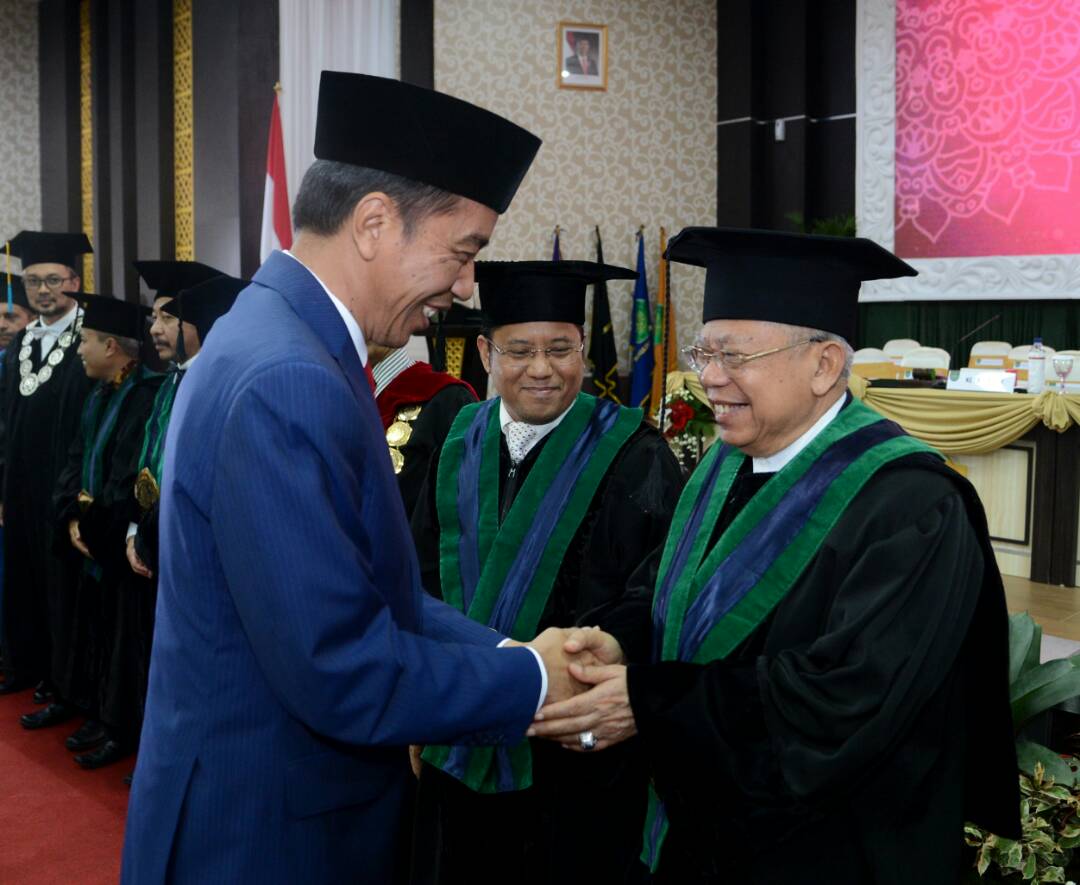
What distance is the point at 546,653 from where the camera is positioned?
1805mm

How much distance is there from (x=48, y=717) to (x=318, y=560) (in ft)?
14.3

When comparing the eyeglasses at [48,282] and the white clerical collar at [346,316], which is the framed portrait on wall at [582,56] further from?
the white clerical collar at [346,316]

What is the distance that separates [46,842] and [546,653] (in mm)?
2745

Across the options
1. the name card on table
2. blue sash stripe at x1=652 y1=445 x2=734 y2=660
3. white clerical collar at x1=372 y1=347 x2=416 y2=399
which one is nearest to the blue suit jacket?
blue sash stripe at x1=652 y1=445 x2=734 y2=660

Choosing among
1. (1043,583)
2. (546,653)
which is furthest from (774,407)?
(1043,583)

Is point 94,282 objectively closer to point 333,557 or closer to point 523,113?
point 523,113

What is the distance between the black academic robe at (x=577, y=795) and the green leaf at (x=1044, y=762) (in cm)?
91

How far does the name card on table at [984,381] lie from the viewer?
6.92 metres

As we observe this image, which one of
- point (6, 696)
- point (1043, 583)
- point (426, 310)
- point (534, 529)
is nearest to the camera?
point (426, 310)

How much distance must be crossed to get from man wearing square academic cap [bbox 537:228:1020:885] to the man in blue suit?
0.34m

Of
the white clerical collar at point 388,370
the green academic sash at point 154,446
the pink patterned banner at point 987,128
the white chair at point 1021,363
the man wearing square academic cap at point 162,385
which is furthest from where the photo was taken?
the pink patterned banner at point 987,128

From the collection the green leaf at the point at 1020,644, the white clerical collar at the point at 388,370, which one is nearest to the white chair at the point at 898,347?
the white clerical collar at the point at 388,370

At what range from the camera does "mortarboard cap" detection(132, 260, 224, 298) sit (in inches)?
180

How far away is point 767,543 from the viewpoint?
174cm
